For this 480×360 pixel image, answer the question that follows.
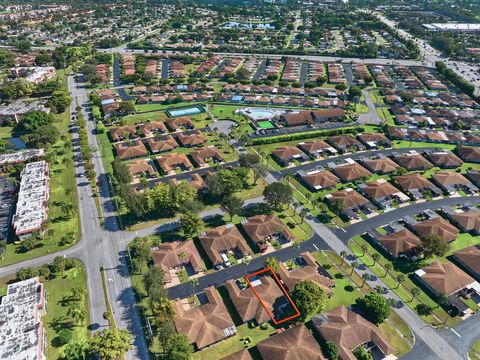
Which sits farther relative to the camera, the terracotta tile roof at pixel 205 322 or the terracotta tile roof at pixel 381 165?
the terracotta tile roof at pixel 381 165

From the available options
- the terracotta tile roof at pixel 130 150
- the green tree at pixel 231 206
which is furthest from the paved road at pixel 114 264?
the green tree at pixel 231 206

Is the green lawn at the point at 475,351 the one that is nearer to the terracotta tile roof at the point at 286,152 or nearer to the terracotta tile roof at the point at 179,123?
the terracotta tile roof at the point at 286,152

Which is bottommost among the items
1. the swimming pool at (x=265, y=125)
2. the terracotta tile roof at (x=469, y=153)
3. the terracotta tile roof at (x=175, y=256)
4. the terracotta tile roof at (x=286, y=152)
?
the terracotta tile roof at (x=175, y=256)

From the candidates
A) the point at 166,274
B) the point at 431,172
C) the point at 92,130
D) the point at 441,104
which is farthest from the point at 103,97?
the point at 441,104

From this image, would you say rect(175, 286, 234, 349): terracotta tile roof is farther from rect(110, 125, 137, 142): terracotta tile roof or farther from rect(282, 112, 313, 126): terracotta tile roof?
rect(282, 112, 313, 126): terracotta tile roof

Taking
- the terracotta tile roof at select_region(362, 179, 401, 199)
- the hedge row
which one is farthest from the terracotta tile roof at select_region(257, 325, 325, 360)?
the hedge row
